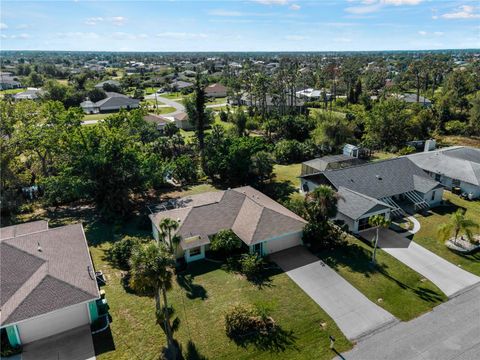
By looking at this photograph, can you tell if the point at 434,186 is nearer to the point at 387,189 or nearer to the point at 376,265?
the point at 387,189

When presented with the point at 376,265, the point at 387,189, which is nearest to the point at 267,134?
the point at 387,189

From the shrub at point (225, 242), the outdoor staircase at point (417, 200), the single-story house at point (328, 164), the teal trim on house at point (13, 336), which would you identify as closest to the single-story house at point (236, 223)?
the shrub at point (225, 242)

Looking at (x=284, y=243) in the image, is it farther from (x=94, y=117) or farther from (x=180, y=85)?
(x=180, y=85)

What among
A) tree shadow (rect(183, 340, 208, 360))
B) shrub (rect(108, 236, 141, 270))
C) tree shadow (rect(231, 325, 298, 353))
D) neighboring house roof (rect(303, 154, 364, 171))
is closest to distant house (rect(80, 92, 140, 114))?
neighboring house roof (rect(303, 154, 364, 171))

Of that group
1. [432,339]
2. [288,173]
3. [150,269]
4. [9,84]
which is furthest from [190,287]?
[9,84]

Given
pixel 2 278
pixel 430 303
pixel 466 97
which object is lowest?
pixel 430 303

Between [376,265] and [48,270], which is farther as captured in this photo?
[376,265]
